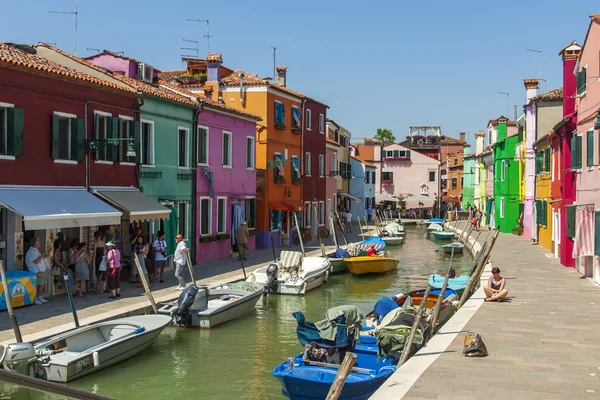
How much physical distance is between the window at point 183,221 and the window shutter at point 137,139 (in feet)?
11.2

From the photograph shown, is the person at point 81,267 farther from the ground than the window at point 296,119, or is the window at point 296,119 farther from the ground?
the window at point 296,119

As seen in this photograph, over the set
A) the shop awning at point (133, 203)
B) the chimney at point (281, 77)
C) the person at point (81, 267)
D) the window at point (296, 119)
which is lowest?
the person at point (81, 267)

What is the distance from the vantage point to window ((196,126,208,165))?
2717cm

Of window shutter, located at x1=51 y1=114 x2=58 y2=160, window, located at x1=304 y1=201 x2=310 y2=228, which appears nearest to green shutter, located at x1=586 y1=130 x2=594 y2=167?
window shutter, located at x1=51 y1=114 x2=58 y2=160

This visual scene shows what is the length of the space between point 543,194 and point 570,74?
10.9m

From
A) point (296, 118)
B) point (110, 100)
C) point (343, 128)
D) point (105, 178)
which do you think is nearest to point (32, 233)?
point (105, 178)

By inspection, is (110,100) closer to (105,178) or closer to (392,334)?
(105,178)

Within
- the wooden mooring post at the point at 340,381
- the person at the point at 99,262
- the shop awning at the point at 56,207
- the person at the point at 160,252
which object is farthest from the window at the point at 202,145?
the wooden mooring post at the point at 340,381

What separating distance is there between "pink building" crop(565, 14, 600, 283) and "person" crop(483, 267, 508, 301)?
14.7 ft

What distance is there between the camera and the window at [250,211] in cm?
3205

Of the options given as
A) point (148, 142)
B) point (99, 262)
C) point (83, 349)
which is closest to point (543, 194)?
point (148, 142)

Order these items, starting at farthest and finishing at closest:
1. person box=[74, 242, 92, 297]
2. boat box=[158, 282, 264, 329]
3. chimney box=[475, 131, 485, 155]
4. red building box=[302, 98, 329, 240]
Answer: chimney box=[475, 131, 485, 155] → red building box=[302, 98, 329, 240] → person box=[74, 242, 92, 297] → boat box=[158, 282, 264, 329]

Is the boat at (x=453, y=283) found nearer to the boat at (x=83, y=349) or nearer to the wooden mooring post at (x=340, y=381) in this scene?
the boat at (x=83, y=349)

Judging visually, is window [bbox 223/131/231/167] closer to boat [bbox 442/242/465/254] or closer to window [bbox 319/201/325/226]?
window [bbox 319/201/325/226]
